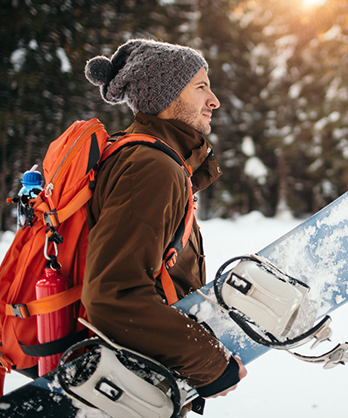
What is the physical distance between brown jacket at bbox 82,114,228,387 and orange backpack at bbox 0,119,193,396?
83 mm

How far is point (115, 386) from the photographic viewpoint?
1.12m

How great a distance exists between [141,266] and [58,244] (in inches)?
15.6

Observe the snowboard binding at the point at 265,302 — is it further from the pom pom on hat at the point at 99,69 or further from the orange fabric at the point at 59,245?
the pom pom on hat at the point at 99,69

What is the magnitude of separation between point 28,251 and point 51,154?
37 cm

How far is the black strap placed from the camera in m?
1.23

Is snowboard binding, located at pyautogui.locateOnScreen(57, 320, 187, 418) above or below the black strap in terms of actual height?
above

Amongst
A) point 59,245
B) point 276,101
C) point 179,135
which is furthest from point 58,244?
point 276,101

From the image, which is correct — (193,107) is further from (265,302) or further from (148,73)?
(265,302)

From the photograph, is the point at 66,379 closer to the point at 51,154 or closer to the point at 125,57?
the point at 51,154

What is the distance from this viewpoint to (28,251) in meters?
1.29

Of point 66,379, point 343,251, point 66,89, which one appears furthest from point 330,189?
point 66,379

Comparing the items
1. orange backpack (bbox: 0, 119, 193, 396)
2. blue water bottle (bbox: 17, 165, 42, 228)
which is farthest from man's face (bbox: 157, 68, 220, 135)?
blue water bottle (bbox: 17, 165, 42, 228)

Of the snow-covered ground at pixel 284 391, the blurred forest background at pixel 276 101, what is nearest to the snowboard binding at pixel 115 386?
the snow-covered ground at pixel 284 391

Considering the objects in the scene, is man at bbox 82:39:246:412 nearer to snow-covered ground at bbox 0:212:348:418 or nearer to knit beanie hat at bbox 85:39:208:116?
knit beanie hat at bbox 85:39:208:116
